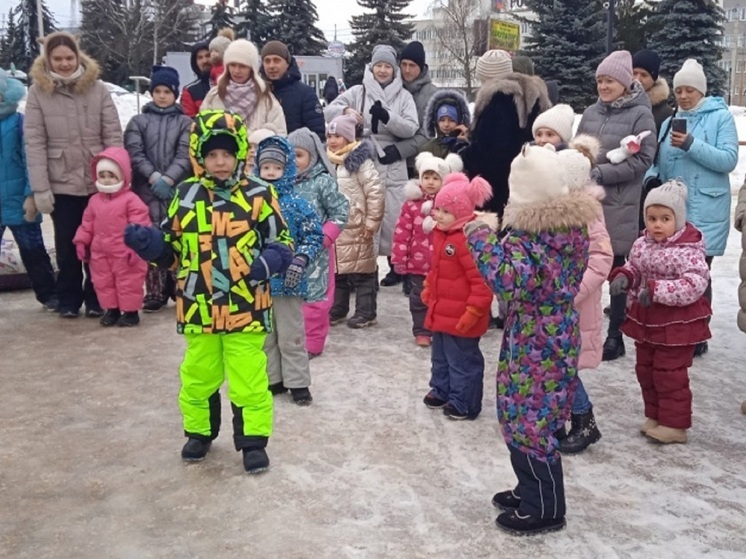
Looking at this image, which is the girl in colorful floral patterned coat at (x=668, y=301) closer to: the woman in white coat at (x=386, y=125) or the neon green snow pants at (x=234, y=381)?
the neon green snow pants at (x=234, y=381)

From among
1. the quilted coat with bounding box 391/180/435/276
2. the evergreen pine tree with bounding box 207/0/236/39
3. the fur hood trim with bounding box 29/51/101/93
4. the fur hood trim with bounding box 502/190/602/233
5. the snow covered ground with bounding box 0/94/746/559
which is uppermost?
the evergreen pine tree with bounding box 207/0/236/39

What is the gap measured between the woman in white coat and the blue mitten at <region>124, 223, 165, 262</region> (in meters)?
3.62

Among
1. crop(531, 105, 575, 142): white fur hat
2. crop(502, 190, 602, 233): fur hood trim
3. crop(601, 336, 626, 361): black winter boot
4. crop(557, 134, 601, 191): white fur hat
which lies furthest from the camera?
crop(601, 336, 626, 361): black winter boot

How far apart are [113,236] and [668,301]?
166 inches

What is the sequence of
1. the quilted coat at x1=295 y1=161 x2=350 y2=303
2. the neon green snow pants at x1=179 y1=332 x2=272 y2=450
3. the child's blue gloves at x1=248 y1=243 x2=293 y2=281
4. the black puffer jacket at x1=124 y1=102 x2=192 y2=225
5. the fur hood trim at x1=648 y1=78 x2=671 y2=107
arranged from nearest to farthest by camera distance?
1. the child's blue gloves at x1=248 y1=243 x2=293 y2=281
2. the neon green snow pants at x1=179 y1=332 x2=272 y2=450
3. the quilted coat at x1=295 y1=161 x2=350 y2=303
4. the fur hood trim at x1=648 y1=78 x2=671 y2=107
5. the black puffer jacket at x1=124 y1=102 x2=192 y2=225

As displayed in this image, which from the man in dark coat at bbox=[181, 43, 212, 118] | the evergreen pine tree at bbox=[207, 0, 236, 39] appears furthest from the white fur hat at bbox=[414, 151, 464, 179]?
the evergreen pine tree at bbox=[207, 0, 236, 39]

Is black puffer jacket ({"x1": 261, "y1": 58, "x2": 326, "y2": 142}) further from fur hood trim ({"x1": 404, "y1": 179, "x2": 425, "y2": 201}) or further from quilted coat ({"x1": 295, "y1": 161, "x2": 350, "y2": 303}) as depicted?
quilted coat ({"x1": 295, "y1": 161, "x2": 350, "y2": 303})

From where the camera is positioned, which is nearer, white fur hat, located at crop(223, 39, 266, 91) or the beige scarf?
white fur hat, located at crop(223, 39, 266, 91)

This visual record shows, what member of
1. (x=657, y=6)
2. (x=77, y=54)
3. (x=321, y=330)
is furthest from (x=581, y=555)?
(x=657, y=6)

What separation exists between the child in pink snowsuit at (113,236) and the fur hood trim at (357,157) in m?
1.62

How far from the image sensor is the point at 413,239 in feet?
20.2

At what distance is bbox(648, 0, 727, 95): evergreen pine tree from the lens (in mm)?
24906

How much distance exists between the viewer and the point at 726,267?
8500mm

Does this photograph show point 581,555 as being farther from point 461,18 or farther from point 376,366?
point 461,18
